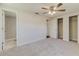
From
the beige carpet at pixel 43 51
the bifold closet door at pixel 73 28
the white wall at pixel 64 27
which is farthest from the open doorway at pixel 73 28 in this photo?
the beige carpet at pixel 43 51

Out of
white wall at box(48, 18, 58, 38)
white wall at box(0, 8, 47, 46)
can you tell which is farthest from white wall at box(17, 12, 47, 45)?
white wall at box(48, 18, 58, 38)

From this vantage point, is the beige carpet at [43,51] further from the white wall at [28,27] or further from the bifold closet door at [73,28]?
the bifold closet door at [73,28]

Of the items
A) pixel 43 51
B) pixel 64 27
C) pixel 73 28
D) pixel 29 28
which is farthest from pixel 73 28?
pixel 43 51

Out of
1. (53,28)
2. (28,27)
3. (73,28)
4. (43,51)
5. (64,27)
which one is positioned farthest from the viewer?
(53,28)

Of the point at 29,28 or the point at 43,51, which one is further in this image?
the point at 29,28

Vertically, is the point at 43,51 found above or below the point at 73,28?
below

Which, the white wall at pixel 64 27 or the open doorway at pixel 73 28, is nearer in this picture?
the open doorway at pixel 73 28

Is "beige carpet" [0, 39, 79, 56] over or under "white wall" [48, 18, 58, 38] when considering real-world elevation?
under

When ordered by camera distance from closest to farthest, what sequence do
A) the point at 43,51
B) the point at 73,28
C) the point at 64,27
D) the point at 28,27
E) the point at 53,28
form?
the point at 43,51 < the point at 28,27 < the point at 73,28 < the point at 64,27 < the point at 53,28

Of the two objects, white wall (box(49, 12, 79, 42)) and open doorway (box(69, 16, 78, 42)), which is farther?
white wall (box(49, 12, 79, 42))

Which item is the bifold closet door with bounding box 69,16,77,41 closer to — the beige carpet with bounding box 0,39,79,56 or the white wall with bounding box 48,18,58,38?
the white wall with bounding box 48,18,58,38

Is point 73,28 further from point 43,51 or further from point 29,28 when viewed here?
point 43,51

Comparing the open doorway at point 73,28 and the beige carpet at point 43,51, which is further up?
the open doorway at point 73,28

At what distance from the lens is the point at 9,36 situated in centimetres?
702
